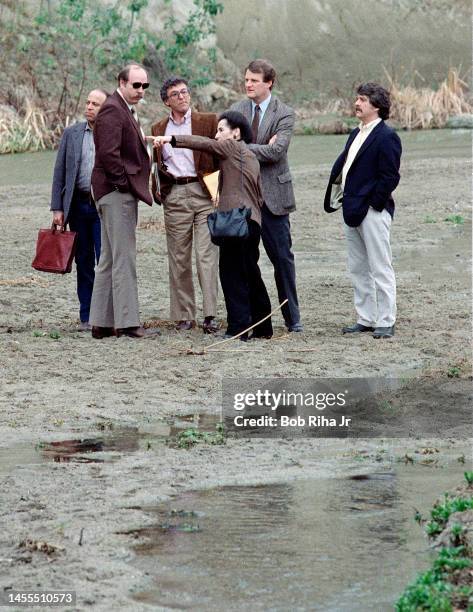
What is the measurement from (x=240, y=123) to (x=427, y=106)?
21743mm

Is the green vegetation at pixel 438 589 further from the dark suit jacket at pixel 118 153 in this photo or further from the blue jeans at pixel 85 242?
the blue jeans at pixel 85 242

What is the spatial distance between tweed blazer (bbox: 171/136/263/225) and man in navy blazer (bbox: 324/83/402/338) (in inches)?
26.8

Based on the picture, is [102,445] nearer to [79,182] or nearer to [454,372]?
[454,372]

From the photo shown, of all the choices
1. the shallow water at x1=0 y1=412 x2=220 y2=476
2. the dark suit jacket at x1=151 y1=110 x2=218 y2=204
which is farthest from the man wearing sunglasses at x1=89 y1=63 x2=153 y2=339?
the shallow water at x1=0 y1=412 x2=220 y2=476

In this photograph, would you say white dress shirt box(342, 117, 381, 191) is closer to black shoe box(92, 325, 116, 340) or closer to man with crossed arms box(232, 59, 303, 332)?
man with crossed arms box(232, 59, 303, 332)

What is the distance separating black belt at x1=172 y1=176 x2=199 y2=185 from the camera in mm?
9578

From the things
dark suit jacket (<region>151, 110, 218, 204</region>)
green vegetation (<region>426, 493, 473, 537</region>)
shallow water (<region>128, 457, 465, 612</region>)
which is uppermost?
dark suit jacket (<region>151, 110, 218, 204</region>)

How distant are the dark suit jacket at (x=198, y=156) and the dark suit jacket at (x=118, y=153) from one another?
0.56 feet

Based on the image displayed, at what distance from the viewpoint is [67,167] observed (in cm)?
978

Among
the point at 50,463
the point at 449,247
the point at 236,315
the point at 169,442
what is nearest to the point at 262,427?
the point at 169,442

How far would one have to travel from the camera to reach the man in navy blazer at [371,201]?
934 centimetres

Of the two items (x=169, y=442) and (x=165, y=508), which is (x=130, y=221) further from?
(x=165, y=508)

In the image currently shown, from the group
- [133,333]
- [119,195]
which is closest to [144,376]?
[133,333]

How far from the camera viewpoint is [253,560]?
529 cm
